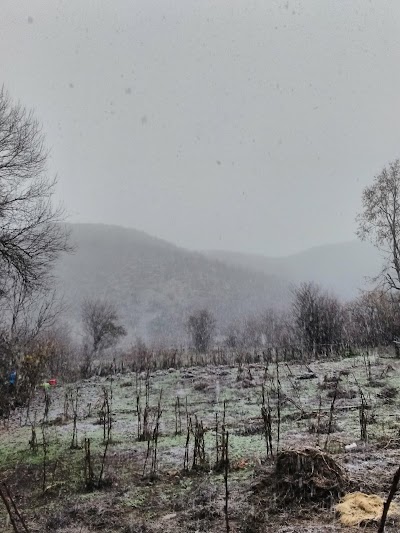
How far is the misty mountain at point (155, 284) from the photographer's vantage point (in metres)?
99.6

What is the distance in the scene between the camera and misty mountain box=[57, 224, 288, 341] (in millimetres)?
99625

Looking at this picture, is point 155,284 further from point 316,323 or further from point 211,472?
point 211,472

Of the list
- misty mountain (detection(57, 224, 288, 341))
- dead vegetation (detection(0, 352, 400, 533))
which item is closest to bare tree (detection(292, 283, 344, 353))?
dead vegetation (detection(0, 352, 400, 533))

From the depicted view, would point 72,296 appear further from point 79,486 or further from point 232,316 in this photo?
point 79,486

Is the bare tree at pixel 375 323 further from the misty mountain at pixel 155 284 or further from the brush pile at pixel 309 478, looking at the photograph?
the misty mountain at pixel 155 284

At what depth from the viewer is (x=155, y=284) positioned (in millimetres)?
116938

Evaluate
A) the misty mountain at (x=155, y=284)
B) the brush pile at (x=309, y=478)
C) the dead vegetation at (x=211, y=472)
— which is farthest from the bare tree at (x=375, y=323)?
the misty mountain at (x=155, y=284)

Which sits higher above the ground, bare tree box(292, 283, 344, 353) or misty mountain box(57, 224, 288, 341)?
misty mountain box(57, 224, 288, 341)

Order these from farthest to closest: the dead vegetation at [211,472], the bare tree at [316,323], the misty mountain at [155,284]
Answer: the misty mountain at [155,284] → the bare tree at [316,323] → the dead vegetation at [211,472]

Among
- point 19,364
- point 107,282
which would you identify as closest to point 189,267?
point 107,282

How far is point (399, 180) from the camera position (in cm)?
2742

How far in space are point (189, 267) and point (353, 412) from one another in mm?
125445

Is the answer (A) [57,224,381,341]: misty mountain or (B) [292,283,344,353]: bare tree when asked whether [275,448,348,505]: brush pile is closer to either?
(B) [292,283,344,353]: bare tree

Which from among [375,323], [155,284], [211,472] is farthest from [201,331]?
[155,284]
